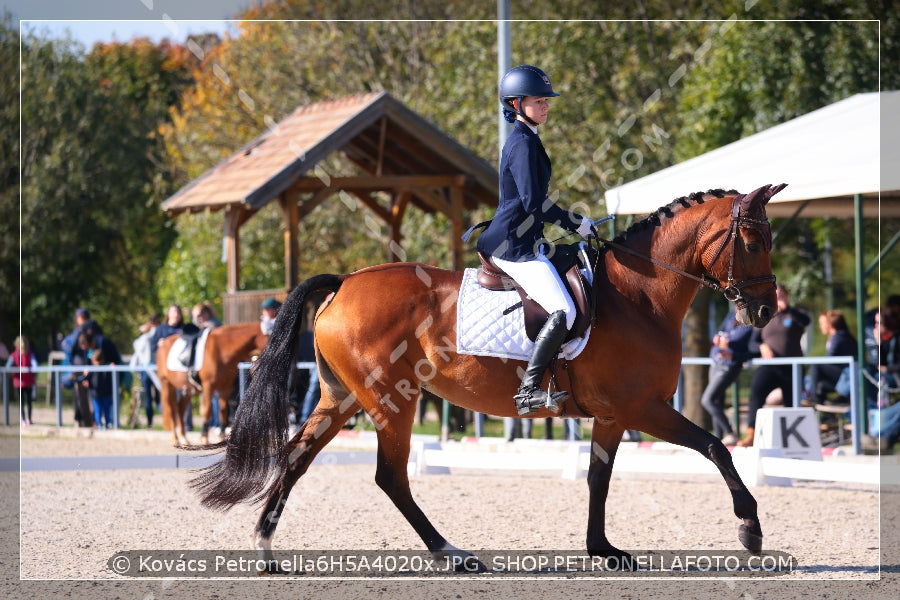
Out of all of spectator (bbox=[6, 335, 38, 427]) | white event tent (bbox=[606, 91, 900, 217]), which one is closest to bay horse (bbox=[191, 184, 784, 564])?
white event tent (bbox=[606, 91, 900, 217])

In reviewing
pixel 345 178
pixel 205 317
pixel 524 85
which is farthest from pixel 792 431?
pixel 205 317

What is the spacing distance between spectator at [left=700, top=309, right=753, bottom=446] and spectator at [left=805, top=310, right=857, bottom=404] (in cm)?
84

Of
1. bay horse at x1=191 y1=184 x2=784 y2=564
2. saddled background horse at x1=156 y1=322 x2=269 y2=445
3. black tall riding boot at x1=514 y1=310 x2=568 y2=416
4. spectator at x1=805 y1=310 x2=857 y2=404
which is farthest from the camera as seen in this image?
saddled background horse at x1=156 y1=322 x2=269 y2=445

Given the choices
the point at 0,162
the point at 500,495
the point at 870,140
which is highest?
the point at 0,162

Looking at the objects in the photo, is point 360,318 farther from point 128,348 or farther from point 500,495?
point 128,348

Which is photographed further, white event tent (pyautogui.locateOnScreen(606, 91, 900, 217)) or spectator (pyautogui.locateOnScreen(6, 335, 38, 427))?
spectator (pyautogui.locateOnScreen(6, 335, 38, 427))

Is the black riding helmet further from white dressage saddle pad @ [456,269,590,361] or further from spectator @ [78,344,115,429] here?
spectator @ [78,344,115,429]

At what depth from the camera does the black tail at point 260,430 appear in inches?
277

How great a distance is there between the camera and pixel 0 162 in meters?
29.5

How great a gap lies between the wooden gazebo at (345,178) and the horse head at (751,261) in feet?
35.5

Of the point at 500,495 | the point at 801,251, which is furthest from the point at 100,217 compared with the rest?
the point at 500,495

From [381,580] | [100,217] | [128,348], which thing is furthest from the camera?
[128,348]

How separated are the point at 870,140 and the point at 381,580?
804 centimetres

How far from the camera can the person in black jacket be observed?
22.0 ft
